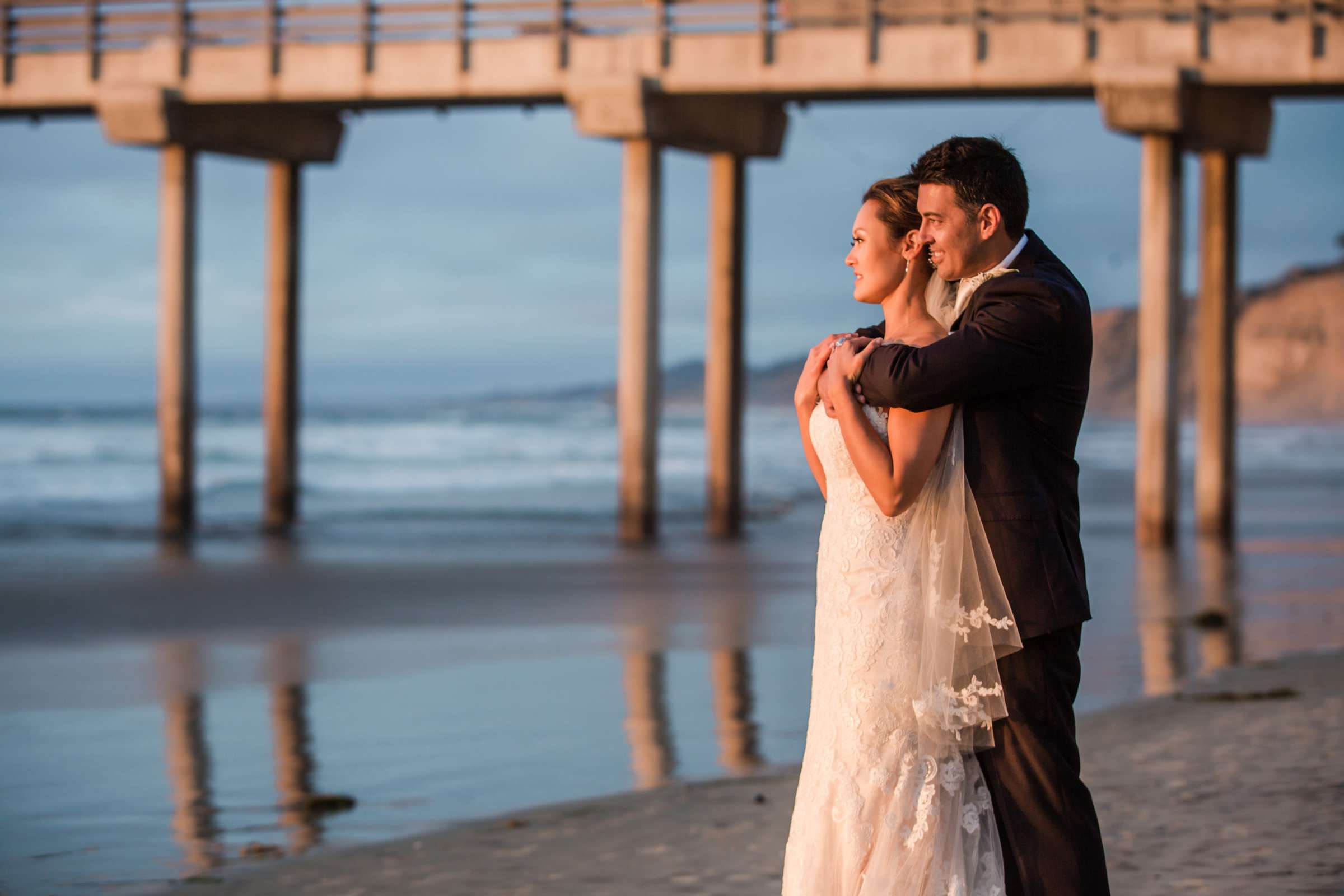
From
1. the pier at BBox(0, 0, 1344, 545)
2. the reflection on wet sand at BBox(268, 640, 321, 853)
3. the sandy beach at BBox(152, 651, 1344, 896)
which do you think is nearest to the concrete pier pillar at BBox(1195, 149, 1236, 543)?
the pier at BBox(0, 0, 1344, 545)

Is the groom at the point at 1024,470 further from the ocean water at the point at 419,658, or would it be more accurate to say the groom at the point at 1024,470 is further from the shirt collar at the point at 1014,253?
the ocean water at the point at 419,658

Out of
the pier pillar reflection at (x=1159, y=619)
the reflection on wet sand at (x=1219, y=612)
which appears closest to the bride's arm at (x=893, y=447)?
the pier pillar reflection at (x=1159, y=619)

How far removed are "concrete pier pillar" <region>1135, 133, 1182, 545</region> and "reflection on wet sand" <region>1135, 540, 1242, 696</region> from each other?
527 millimetres

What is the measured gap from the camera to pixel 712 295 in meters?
18.8

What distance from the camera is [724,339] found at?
18.9 metres

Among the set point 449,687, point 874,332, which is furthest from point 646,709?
point 874,332

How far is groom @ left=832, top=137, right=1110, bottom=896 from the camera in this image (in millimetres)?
3238

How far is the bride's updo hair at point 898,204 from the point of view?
3.37m

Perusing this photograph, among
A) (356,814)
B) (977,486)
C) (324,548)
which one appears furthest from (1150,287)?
(977,486)

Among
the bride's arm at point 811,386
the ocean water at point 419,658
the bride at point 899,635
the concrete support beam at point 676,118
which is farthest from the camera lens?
the concrete support beam at point 676,118

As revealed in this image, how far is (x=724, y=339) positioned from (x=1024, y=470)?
15630 millimetres

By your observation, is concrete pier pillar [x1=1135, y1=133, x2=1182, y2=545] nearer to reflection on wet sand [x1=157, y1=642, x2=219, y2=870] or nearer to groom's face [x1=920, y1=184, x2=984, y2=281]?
reflection on wet sand [x1=157, y1=642, x2=219, y2=870]

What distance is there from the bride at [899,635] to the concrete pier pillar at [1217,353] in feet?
50.8

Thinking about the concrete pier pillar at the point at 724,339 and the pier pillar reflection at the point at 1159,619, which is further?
the concrete pier pillar at the point at 724,339
